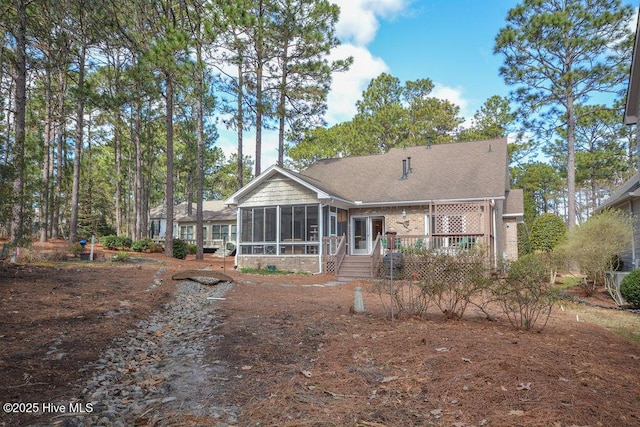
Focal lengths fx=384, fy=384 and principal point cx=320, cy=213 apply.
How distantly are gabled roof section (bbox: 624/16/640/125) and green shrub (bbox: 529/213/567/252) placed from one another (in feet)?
31.9

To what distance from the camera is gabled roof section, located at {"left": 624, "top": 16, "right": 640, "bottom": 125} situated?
965cm

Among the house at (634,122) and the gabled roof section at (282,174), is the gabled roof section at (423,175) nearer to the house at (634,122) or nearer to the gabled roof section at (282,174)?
the gabled roof section at (282,174)

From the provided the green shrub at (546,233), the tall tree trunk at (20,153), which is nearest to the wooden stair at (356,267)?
the tall tree trunk at (20,153)

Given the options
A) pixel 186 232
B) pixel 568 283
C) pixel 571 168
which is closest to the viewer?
pixel 568 283

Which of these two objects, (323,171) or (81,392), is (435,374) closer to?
(81,392)

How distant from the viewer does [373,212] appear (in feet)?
55.2

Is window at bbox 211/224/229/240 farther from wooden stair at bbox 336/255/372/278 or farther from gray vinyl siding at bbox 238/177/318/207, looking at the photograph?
wooden stair at bbox 336/255/372/278

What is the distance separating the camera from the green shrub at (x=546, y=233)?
1997 cm

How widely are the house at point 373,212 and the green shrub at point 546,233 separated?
308 centimetres

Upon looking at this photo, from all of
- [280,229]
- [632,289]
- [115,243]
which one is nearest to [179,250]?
[115,243]

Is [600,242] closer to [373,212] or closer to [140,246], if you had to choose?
[373,212]

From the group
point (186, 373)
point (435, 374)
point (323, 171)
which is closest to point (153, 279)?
point (186, 373)

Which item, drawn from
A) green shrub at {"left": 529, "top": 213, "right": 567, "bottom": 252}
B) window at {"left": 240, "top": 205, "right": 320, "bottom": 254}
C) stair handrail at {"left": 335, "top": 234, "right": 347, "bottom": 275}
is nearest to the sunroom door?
stair handrail at {"left": 335, "top": 234, "right": 347, "bottom": 275}

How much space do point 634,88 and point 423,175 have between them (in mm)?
Answer: 8354
